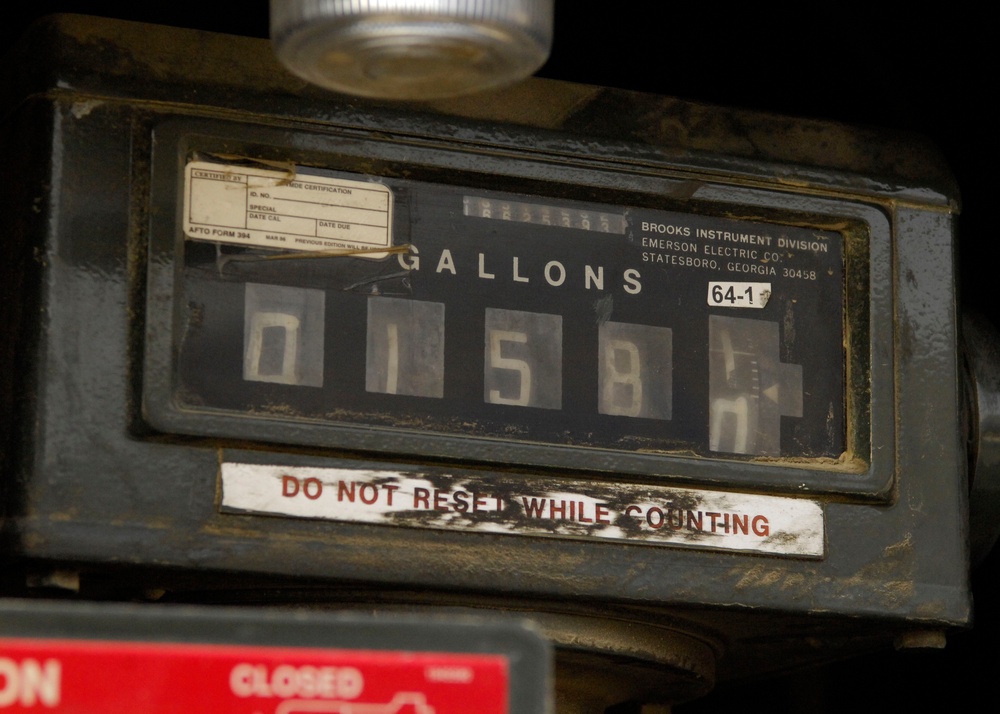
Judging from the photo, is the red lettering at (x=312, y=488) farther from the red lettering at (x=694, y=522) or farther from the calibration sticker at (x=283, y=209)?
the red lettering at (x=694, y=522)

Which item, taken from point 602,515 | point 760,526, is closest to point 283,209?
point 602,515

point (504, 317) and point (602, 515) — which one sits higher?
point (504, 317)

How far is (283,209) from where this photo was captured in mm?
1534

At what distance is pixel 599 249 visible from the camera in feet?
5.33

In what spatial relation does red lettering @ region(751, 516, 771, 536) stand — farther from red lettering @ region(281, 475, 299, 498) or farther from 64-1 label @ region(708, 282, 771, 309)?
red lettering @ region(281, 475, 299, 498)

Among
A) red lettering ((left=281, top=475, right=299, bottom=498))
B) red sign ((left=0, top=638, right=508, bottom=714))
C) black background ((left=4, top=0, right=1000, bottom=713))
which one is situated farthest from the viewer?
black background ((left=4, top=0, right=1000, bottom=713))

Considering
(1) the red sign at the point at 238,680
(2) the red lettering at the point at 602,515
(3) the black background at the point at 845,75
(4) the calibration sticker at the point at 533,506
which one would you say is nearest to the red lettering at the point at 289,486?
(4) the calibration sticker at the point at 533,506

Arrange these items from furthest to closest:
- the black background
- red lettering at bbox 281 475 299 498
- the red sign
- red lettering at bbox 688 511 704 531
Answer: the black background → red lettering at bbox 688 511 704 531 → red lettering at bbox 281 475 299 498 → the red sign

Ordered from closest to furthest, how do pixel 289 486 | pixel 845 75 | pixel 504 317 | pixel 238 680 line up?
pixel 238 680 → pixel 289 486 → pixel 504 317 → pixel 845 75

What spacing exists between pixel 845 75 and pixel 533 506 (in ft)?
3.18

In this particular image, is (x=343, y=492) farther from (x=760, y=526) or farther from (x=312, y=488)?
(x=760, y=526)

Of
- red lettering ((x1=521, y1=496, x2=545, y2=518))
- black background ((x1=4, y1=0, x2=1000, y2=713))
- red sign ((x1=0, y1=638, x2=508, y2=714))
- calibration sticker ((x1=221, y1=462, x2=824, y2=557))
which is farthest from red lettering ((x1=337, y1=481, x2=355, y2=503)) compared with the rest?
black background ((x1=4, y1=0, x2=1000, y2=713))

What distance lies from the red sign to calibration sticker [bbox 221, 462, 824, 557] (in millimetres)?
602

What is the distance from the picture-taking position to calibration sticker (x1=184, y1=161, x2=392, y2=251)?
151 centimetres
